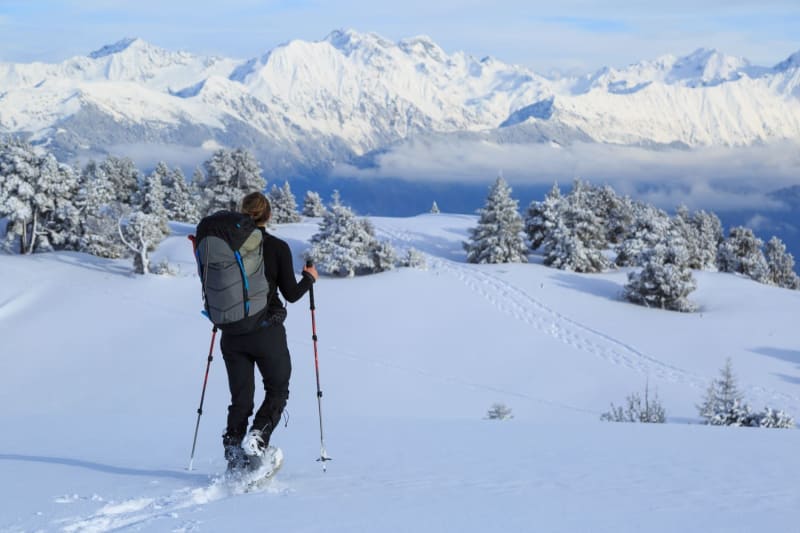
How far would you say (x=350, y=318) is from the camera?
97.2 feet

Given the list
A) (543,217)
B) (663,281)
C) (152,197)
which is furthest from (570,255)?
(152,197)

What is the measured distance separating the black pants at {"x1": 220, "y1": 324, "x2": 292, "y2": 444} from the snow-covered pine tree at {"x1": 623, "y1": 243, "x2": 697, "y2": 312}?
29849mm

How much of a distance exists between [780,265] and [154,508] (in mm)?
68122

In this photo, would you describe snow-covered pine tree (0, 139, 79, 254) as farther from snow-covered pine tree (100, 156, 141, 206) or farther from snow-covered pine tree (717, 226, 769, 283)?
snow-covered pine tree (717, 226, 769, 283)

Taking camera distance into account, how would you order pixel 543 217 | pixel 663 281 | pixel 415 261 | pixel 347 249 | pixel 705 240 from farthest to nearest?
pixel 705 240, pixel 543 217, pixel 415 261, pixel 347 249, pixel 663 281

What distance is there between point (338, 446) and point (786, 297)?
111ft

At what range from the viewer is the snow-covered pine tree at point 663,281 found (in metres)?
32.8

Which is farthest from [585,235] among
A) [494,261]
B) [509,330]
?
[509,330]

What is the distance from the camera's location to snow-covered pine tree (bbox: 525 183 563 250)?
43562 mm

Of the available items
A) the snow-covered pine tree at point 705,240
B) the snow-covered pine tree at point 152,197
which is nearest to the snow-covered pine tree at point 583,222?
the snow-covered pine tree at point 705,240

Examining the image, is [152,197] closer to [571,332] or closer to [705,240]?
[571,332]

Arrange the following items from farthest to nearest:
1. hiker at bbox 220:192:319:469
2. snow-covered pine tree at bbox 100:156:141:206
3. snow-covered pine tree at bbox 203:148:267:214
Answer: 1. snow-covered pine tree at bbox 100:156:141:206
2. snow-covered pine tree at bbox 203:148:267:214
3. hiker at bbox 220:192:319:469

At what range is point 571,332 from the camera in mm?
29031

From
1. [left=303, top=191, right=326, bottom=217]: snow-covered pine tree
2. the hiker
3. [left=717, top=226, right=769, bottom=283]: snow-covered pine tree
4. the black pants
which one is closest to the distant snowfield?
the hiker
